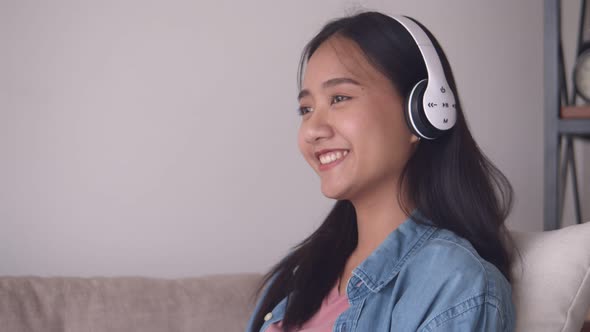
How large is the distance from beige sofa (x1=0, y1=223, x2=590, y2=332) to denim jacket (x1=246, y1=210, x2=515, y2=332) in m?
0.18

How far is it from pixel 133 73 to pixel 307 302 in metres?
0.81

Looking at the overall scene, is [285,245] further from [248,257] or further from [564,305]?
[564,305]

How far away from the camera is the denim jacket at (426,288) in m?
0.97

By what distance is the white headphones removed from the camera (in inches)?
44.9

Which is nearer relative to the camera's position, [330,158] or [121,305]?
[330,158]

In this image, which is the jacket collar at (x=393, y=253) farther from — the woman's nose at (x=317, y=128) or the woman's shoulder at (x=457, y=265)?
the woman's nose at (x=317, y=128)

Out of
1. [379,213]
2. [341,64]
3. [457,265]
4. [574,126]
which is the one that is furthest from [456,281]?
[574,126]

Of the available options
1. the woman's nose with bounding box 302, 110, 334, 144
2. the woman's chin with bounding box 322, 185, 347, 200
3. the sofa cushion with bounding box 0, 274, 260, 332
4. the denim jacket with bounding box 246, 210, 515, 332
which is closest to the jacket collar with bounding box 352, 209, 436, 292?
the denim jacket with bounding box 246, 210, 515, 332

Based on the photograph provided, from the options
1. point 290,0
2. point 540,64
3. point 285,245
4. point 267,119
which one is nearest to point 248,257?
point 285,245

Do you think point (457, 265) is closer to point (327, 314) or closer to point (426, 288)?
point (426, 288)

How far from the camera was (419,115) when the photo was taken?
1151 mm

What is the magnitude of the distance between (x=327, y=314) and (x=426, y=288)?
0.32 meters

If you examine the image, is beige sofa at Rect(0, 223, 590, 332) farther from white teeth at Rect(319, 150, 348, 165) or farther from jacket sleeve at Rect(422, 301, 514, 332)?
white teeth at Rect(319, 150, 348, 165)

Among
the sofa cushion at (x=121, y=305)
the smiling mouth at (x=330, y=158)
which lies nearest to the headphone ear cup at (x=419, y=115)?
the smiling mouth at (x=330, y=158)
